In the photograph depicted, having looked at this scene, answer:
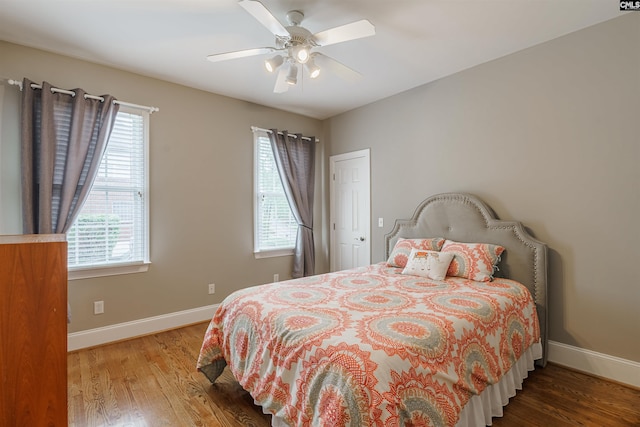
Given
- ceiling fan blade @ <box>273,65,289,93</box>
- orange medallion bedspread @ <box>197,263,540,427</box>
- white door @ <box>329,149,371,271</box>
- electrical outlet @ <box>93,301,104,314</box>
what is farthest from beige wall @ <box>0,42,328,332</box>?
orange medallion bedspread @ <box>197,263,540,427</box>

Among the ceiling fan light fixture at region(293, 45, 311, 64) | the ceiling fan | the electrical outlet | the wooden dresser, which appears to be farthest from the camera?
the electrical outlet

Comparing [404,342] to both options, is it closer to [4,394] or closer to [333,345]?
[333,345]

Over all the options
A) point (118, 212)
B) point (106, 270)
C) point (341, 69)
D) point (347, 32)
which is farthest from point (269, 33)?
point (106, 270)

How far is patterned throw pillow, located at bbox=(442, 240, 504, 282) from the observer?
2.58 meters

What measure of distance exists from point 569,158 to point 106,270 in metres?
4.19

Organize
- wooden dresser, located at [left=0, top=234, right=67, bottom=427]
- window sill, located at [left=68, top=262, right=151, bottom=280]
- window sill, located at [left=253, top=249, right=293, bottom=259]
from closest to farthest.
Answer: wooden dresser, located at [left=0, top=234, right=67, bottom=427] < window sill, located at [left=68, top=262, right=151, bottom=280] < window sill, located at [left=253, top=249, right=293, bottom=259]

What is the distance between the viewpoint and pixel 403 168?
372 cm

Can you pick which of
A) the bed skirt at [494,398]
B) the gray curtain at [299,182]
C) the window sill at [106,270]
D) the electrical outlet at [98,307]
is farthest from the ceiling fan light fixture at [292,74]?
the electrical outlet at [98,307]

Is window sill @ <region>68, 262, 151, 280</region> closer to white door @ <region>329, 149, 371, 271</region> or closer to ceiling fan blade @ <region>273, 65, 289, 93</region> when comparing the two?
ceiling fan blade @ <region>273, 65, 289, 93</region>

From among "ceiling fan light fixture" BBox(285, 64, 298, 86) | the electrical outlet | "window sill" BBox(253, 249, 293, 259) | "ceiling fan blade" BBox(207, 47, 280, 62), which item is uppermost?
"ceiling fan blade" BBox(207, 47, 280, 62)

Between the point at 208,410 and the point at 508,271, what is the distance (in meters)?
2.58

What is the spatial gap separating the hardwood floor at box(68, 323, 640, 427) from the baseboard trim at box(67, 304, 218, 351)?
0.19 m

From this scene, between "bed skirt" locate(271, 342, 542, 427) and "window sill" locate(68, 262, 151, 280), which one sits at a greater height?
"window sill" locate(68, 262, 151, 280)

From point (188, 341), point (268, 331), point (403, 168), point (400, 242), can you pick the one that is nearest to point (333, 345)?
point (268, 331)
